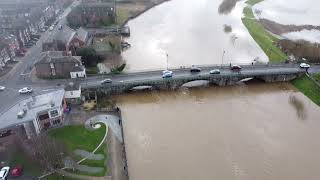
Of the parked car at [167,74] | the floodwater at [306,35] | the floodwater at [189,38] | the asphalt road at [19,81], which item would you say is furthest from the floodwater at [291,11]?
the asphalt road at [19,81]

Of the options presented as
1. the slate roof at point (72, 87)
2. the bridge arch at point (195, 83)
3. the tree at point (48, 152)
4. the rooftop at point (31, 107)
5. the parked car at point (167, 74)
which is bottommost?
the tree at point (48, 152)

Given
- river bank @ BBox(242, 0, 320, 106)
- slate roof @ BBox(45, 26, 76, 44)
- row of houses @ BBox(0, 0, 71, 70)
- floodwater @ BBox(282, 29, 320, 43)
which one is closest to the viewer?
river bank @ BBox(242, 0, 320, 106)

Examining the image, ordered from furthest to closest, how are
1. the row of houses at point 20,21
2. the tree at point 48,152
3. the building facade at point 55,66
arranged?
the row of houses at point 20,21 → the building facade at point 55,66 → the tree at point 48,152

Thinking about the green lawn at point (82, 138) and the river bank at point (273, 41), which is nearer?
the green lawn at point (82, 138)

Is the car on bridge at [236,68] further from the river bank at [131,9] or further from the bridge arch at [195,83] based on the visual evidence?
the river bank at [131,9]

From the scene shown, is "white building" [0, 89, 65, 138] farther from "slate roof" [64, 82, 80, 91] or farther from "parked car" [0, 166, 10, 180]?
"parked car" [0, 166, 10, 180]

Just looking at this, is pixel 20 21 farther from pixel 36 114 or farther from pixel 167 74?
pixel 36 114

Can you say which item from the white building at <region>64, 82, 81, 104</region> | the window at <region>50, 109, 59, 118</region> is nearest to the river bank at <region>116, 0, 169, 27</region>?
the white building at <region>64, 82, 81, 104</region>

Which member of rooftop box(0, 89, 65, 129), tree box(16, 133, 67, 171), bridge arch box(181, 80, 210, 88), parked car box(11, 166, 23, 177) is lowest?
parked car box(11, 166, 23, 177)

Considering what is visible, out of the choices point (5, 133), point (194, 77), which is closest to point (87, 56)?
point (194, 77)
